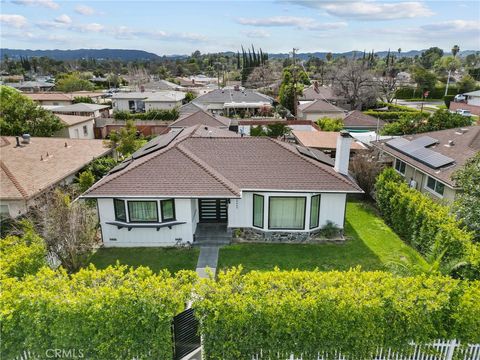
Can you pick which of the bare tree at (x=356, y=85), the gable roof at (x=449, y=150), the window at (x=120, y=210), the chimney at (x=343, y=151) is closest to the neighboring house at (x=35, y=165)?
the window at (x=120, y=210)

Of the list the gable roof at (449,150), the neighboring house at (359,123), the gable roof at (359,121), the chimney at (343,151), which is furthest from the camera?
the gable roof at (359,121)

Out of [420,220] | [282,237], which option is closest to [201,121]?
[282,237]

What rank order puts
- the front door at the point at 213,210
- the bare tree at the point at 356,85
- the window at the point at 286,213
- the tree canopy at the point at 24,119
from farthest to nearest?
the bare tree at the point at 356,85, the tree canopy at the point at 24,119, the front door at the point at 213,210, the window at the point at 286,213

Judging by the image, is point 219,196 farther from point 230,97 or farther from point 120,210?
point 230,97

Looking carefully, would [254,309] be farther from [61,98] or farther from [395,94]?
[395,94]

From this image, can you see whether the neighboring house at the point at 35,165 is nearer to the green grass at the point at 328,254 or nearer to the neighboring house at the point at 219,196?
the neighboring house at the point at 219,196

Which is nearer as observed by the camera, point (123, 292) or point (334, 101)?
point (123, 292)

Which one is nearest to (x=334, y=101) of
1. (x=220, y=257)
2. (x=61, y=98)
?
(x=61, y=98)

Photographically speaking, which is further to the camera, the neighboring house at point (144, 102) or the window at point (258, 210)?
the neighboring house at point (144, 102)
